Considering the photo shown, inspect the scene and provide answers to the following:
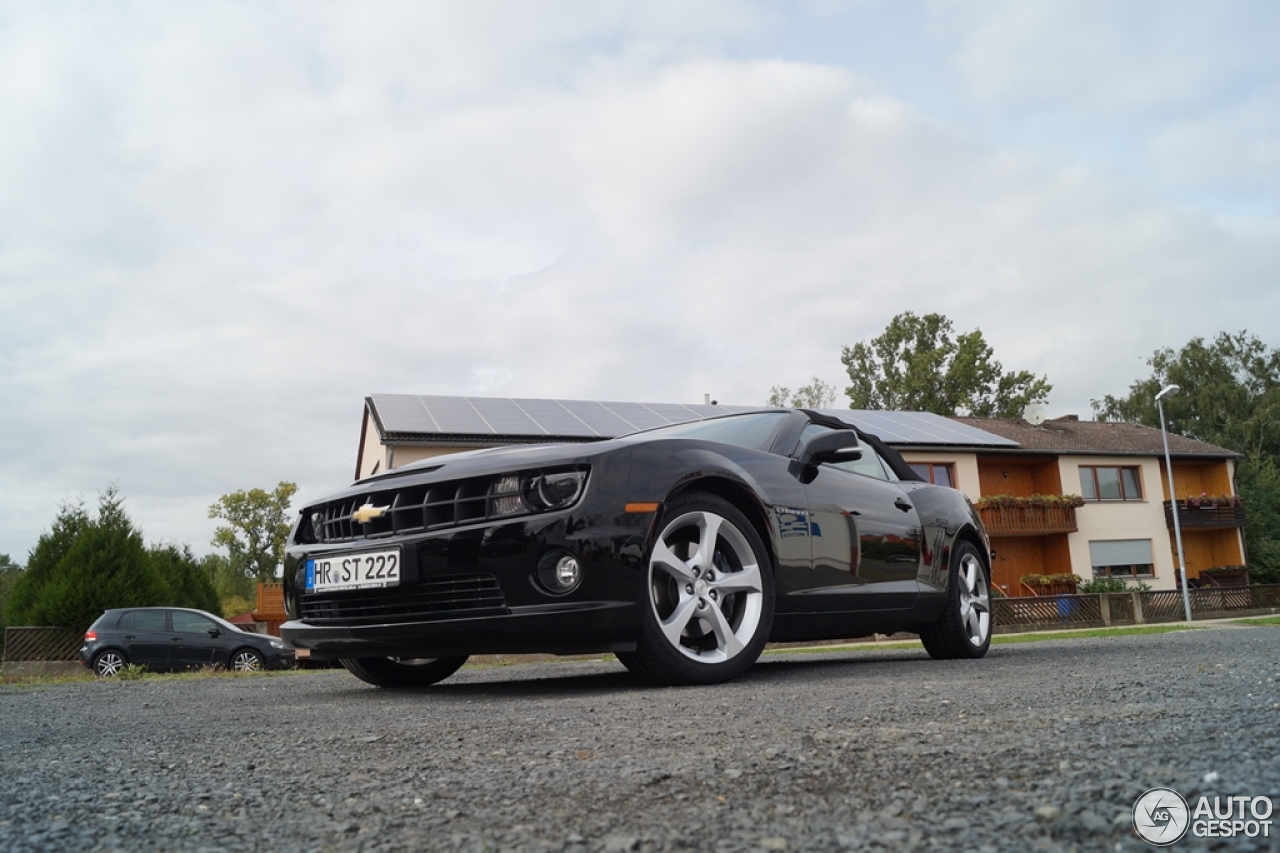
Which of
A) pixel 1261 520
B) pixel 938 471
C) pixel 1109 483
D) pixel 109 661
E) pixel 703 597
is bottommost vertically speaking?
pixel 109 661

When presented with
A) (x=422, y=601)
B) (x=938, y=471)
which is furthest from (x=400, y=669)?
(x=938, y=471)

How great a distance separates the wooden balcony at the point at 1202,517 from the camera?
119ft

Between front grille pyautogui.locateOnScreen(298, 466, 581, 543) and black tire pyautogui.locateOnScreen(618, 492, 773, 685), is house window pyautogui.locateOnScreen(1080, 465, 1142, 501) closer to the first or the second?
black tire pyautogui.locateOnScreen(618, 492, 773, 685)

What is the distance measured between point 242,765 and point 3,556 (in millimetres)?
123784

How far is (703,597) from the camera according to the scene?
4277 millimetres

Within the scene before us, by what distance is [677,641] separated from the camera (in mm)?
4113

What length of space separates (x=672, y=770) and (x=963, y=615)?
4868mm

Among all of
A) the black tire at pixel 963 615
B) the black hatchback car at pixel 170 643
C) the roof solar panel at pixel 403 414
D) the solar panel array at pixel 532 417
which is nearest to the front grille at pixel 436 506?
the black tire at pixel 963 615

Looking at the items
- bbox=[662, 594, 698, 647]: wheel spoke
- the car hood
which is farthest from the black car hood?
bbox=[662, 594, 698, 647]: wheel spoke

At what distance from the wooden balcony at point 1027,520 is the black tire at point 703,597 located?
97.4 ft

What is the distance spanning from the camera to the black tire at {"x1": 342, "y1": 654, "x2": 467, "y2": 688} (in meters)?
5.38

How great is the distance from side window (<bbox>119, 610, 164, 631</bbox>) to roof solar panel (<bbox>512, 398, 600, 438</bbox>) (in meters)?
8.51

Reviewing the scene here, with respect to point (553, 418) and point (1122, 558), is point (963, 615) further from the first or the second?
point (1122, 558)

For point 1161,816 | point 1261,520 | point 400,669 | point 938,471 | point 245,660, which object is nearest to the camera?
point 1161,816
